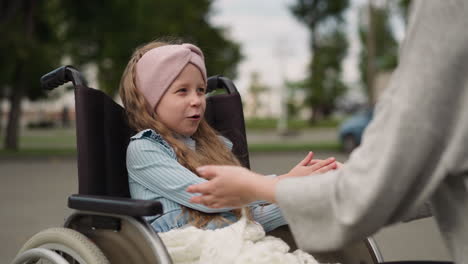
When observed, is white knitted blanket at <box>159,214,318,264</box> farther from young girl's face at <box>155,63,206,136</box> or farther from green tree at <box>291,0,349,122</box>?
green tree at <box>291,0,349,122</box>

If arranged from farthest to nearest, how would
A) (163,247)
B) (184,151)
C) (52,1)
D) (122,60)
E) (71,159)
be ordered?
(122,60) → (52,1) → (71,159) → (184,151) → (163,247)

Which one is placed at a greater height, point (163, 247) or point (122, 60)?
point (122, 60)

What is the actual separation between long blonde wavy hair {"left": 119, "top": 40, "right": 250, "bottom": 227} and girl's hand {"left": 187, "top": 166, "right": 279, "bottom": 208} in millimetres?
904

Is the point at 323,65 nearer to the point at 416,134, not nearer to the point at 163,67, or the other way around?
the point at 163,67

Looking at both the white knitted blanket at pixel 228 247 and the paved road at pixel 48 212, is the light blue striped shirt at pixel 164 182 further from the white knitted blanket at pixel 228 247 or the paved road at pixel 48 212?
the paved road at pixel 48 212

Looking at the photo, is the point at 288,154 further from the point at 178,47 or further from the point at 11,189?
the point at 178,47

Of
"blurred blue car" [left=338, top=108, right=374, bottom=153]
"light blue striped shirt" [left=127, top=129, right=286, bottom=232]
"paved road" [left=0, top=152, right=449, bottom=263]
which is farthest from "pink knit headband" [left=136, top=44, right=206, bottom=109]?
"blurred blue car" [left=338, top=108, right=374, bottom=153]

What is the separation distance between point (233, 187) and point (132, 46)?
1170 inches

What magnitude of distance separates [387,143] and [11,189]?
31.5 ft

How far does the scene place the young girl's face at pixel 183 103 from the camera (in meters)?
2.56

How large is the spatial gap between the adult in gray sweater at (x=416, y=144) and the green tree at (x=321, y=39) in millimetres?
41244

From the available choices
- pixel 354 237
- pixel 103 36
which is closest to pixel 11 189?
pixel 354 237

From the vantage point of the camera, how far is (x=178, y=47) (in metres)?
2.59

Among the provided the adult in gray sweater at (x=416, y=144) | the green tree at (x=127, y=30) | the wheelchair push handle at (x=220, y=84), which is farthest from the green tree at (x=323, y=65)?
the adult in gray sweater at (x=416, y=144)
